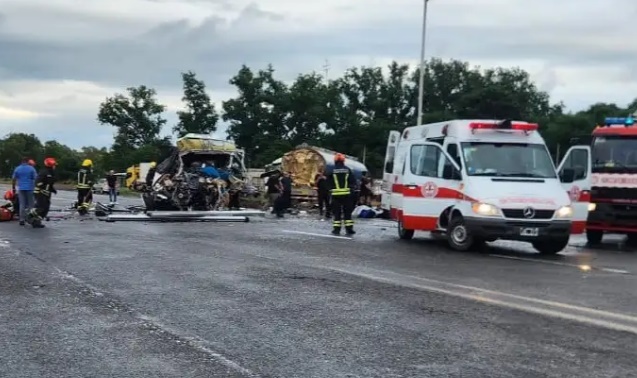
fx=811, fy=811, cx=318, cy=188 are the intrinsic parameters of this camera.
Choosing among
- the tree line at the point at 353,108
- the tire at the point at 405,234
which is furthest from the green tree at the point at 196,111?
the tire at the point at 405,234

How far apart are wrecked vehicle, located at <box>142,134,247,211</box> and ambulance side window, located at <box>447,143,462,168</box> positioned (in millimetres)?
12079

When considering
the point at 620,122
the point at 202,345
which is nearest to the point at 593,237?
the point at 620,122

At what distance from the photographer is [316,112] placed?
73688 millimetres

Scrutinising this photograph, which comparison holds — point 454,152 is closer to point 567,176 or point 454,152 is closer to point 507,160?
point 507,160

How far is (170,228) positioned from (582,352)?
14.0 m

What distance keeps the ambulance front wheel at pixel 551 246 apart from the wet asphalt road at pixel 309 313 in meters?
0.22

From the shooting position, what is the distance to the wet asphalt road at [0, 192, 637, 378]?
603cm

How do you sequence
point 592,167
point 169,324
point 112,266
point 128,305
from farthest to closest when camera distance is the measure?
point 592,167 < point 112,266 < point 128,305 < point 169,324

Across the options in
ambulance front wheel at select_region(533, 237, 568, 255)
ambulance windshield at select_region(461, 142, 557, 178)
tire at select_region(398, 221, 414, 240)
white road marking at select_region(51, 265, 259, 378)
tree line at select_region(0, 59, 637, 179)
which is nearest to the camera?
white road marking at select_region(51, 265, 259, 378)

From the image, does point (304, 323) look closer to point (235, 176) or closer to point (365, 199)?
point (235, 176)

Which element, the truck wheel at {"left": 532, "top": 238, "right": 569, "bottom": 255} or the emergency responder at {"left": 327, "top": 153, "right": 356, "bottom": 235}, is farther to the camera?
the emergency responder at {"left": 327, "top": 153, "right": 356, "bottom": 235}

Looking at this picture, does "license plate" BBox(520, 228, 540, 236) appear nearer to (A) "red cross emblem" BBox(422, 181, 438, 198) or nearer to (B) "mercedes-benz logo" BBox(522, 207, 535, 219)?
(B) "mercedes-benz logo" BBox(522, 207, 535, 219)

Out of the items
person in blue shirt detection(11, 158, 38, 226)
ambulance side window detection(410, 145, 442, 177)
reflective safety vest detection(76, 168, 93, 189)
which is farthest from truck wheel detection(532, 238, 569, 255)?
reflective safety vest detection(76, 168, 93, 189)

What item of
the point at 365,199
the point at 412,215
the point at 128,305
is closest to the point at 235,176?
the point at 365,199
